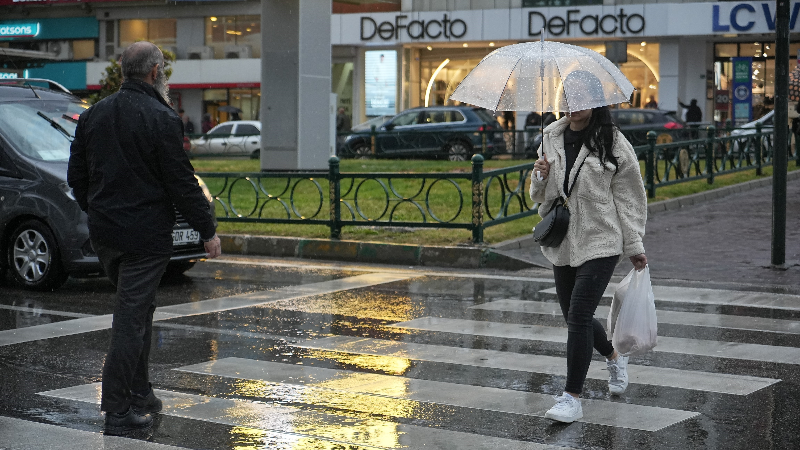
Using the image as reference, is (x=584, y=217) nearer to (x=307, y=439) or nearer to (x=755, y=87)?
(x=307, y=439)

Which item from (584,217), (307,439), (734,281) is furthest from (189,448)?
(734,281)

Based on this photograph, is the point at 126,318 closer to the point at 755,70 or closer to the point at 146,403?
the point at 146,403

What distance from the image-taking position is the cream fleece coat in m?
5.34

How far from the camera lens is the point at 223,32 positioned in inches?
1906

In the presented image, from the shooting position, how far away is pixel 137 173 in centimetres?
511

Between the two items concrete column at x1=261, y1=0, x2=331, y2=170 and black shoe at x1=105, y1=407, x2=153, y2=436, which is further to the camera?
concrete column at x1=261, y1=0, x2=331, y2=170

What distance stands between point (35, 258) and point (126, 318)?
207 inches

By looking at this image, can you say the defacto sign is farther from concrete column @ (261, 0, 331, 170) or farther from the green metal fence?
the green metal fence

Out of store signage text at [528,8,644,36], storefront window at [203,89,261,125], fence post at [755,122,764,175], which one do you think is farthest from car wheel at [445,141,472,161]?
storefront window at [203,89,261,125]

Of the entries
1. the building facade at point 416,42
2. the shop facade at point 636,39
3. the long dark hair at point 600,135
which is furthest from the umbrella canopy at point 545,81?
the shop facade at point 636,39

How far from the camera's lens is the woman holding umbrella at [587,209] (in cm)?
530

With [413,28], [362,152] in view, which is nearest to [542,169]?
[362,152]

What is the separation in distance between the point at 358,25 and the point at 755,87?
15092 mm

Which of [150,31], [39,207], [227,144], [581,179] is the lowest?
[39,207]
